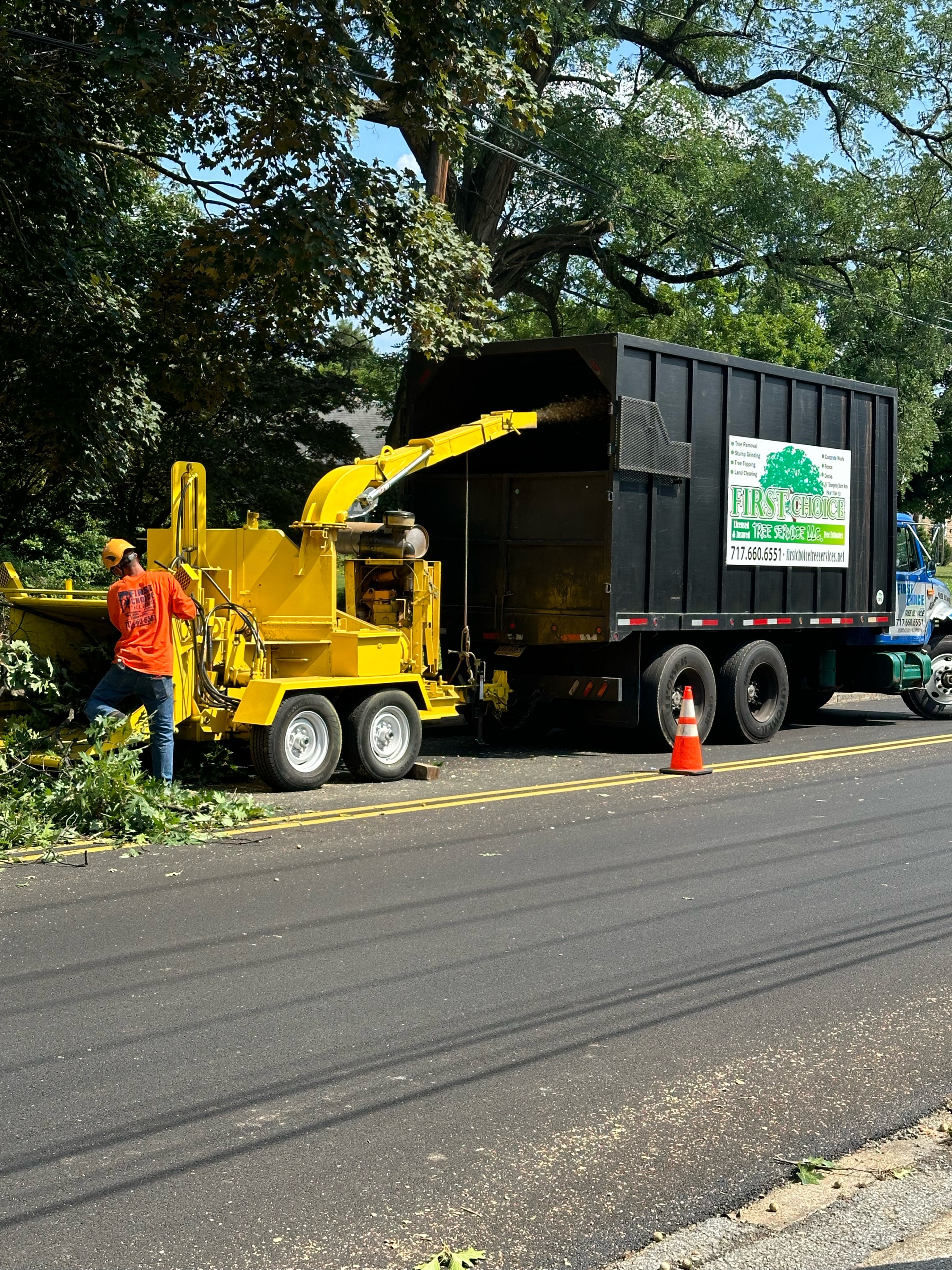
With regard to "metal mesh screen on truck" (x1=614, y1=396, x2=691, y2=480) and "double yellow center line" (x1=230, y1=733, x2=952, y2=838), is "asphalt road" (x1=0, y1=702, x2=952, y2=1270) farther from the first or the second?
"metal mesh screen on truck" (x1=614, y1=396, x2=691, y2=480)

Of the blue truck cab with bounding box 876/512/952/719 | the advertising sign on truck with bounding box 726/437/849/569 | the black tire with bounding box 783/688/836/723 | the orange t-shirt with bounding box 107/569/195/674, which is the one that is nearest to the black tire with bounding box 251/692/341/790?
the orange t-shirt with bounding box 107/569/195/674

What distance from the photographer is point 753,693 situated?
15.9m

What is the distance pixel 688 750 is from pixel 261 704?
4068 mm

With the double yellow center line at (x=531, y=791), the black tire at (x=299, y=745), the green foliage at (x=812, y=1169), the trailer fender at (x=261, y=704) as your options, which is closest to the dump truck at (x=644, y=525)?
the double yellow center line at (x=531, y=791)

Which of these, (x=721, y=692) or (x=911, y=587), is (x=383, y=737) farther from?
(x=911, y=587)

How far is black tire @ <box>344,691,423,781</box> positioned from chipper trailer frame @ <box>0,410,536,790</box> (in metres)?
0.01

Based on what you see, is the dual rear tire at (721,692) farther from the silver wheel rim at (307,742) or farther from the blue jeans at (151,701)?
the blue jeans at (151,701)

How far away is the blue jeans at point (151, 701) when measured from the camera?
10.6m

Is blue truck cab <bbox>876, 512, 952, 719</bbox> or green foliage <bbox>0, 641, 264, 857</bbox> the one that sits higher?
blue truck cab <bbox>876, 512, 952, 719</bbox>

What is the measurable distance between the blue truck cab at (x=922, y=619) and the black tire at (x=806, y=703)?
0.94 metres

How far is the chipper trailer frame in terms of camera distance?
11312mm

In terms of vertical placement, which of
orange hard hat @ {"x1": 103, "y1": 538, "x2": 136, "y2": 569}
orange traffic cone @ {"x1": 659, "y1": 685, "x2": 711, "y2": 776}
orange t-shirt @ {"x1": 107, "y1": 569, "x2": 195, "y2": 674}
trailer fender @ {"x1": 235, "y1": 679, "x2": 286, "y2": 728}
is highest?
orange hard hat @ {"x1": 103, "y1": 538, "x2": 136, "y2": 569}

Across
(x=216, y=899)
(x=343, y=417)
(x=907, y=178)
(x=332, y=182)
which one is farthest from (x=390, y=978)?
(x=343, y=417)

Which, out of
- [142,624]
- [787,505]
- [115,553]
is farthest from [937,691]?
[115,553]
